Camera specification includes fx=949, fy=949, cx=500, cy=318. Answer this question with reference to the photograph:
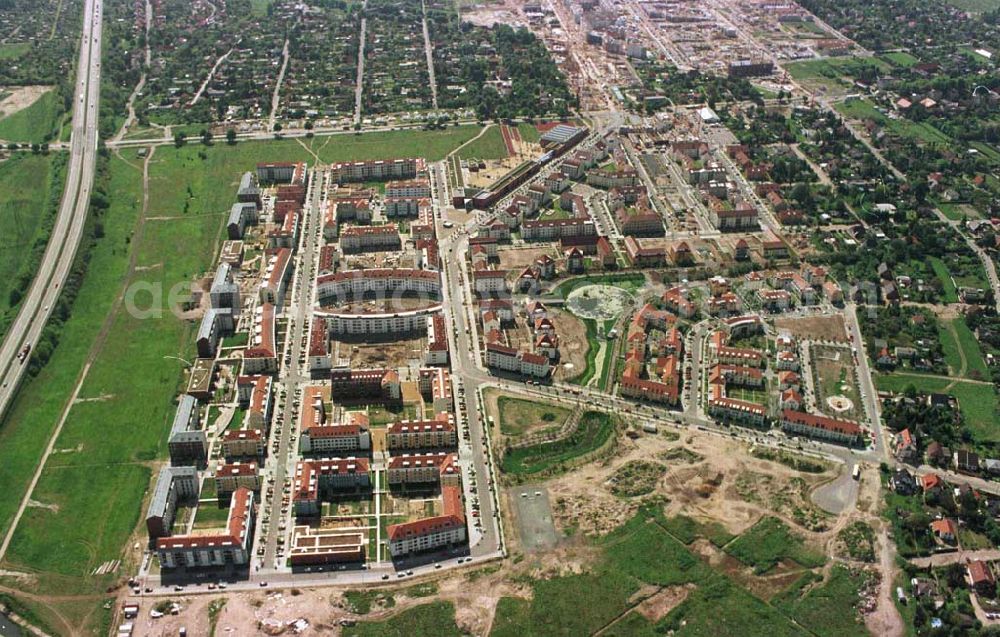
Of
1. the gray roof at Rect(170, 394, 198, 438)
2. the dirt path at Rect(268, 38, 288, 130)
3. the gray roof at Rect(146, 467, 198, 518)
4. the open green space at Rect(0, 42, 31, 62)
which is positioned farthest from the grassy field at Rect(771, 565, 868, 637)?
the open green space at Rect(0, 42, 31, 62)

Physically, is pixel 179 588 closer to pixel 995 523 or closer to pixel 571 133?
pixel 995 523

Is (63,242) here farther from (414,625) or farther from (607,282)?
(414,625)

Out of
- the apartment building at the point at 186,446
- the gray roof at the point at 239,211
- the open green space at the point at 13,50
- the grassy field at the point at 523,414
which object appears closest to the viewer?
the apartment building at the point at 186,446

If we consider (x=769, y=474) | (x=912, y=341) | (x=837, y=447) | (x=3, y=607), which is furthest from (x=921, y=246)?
(x=3, y=607)

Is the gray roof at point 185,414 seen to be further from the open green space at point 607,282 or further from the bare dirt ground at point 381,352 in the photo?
the open green space at point 607,282

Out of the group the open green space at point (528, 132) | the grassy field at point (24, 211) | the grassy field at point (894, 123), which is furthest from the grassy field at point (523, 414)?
the grassy field at point (894, 123)

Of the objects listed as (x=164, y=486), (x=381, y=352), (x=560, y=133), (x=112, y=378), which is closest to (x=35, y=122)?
(x=112, y=378)
